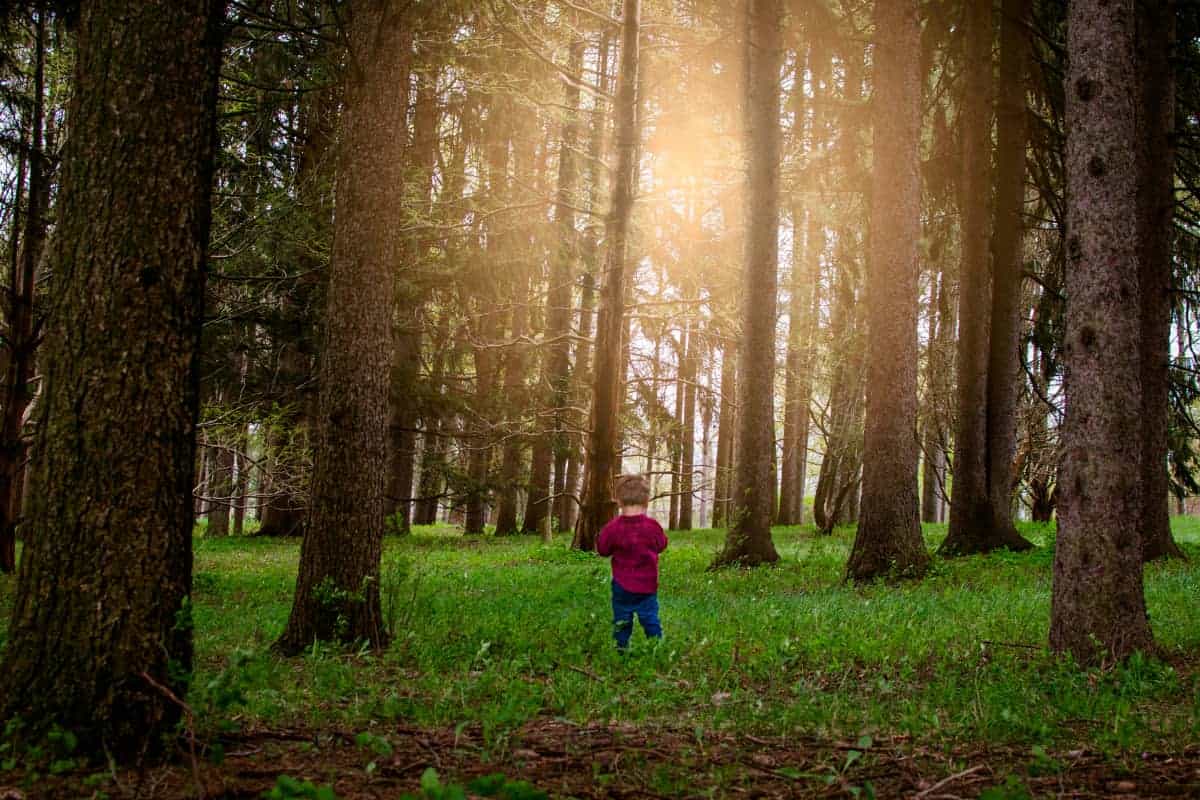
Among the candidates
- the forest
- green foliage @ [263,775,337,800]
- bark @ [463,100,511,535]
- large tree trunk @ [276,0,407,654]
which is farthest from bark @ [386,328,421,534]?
green foliage @ [263,775,337,800]

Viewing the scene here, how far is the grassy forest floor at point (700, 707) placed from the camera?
396 centimetres

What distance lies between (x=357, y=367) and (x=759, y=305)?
326 inches

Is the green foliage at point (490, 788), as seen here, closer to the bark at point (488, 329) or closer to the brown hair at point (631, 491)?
Answer: the brown hair at point (631, 491)

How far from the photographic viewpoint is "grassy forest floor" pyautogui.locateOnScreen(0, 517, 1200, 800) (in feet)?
13.0

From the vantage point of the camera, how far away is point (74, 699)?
4027 mm

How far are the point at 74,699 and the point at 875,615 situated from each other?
6.59m

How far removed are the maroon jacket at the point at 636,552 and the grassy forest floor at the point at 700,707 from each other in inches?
19.5

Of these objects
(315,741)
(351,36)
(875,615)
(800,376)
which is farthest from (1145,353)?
(315,741)

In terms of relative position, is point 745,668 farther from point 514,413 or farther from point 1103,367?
point 514,413

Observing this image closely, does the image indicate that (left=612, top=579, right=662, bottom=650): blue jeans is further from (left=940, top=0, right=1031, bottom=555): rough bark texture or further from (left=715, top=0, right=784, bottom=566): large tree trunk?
(left=940, top=0, right=1031, bottom=555): rough bark texture

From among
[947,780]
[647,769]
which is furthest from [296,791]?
[947,780]

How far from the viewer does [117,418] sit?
4.06 m

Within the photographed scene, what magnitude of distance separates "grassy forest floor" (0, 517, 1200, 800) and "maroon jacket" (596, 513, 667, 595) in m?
0.50

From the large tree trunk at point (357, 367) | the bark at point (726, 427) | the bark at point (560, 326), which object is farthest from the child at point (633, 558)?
the bark at point (726, 427)
